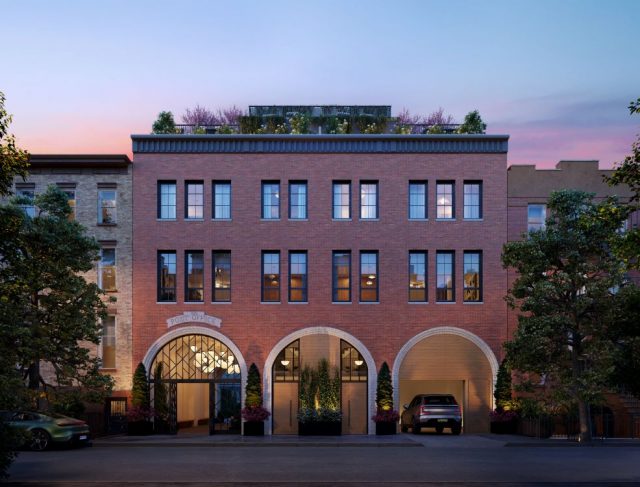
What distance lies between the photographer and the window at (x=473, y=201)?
3753cm

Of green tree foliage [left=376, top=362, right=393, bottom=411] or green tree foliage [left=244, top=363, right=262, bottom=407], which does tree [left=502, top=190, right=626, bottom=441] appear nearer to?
green tree foliage [left=376, top=362, right=393, bottom=411]

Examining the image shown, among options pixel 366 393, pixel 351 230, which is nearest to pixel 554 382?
pixel 366 393

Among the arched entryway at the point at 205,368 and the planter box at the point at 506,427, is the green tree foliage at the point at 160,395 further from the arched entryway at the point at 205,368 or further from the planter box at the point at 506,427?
the planter box at the point at 506,427

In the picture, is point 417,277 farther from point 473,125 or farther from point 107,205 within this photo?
point 107,205

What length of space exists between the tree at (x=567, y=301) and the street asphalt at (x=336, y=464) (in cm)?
307

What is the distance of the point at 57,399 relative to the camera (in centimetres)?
3002

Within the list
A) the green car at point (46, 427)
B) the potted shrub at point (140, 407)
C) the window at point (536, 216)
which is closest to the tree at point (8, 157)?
the green car at point (46, 427)

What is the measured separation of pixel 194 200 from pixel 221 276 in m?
3.72

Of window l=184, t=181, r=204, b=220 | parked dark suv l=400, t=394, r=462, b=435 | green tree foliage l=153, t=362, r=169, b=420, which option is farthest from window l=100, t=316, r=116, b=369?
parked dark suv l=400, t=394, r=462, b=435

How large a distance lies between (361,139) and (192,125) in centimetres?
849

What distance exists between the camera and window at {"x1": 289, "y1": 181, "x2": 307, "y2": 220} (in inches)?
1476

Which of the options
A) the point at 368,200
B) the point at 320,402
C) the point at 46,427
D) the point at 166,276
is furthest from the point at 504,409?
the point at 46,427

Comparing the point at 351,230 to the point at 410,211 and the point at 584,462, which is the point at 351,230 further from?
the point at 584,462

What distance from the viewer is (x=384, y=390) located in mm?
35625
